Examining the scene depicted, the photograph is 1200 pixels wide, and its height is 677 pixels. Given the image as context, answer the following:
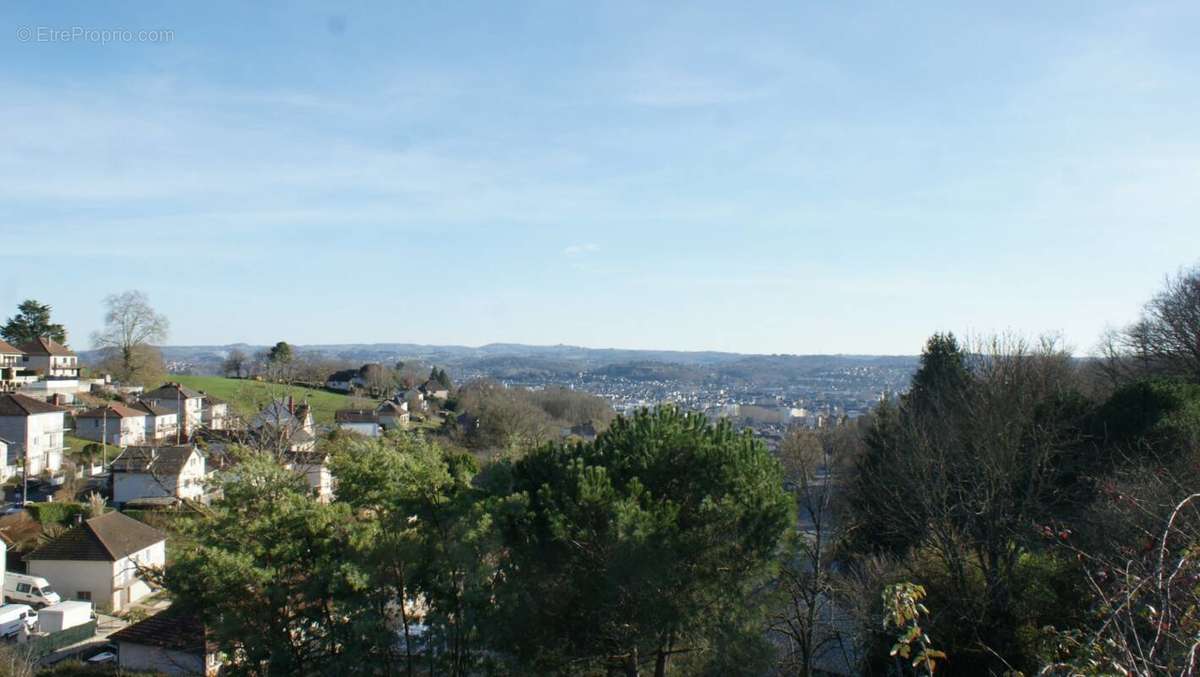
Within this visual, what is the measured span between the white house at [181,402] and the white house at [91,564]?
22.2 meters

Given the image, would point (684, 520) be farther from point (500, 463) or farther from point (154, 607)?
point (154, 607)

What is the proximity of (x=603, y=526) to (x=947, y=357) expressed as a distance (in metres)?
19.7

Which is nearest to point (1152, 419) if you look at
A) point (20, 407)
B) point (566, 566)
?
point (566, 566)

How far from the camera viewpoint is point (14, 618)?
19.3 meters

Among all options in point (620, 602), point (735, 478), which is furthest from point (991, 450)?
point (620, 602)

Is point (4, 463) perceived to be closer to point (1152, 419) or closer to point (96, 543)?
point (96, 543)

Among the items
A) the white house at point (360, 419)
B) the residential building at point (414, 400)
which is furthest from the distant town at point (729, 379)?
the white house at point (360, 419)

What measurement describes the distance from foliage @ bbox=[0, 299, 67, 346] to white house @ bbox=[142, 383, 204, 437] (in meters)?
12.2

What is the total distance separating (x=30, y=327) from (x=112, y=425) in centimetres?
2320

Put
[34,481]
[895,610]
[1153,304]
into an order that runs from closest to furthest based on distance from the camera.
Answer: [895,610], [1153,304], [34,481]

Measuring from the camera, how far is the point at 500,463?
12.6 metres

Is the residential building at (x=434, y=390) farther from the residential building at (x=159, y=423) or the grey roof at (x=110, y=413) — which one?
the grey roof at (x=110, y=413)

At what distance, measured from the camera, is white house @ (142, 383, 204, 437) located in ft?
152

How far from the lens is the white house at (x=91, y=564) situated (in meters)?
23.2
